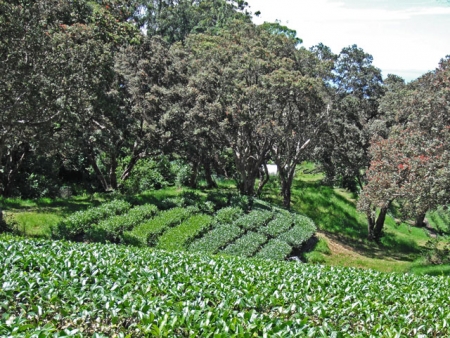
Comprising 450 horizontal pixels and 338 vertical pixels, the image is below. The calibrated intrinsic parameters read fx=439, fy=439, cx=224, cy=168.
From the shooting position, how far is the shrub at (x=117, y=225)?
16.7 meters

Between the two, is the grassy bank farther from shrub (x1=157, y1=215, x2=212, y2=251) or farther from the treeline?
shrub (x1=157, y1=215, x2=212, y2=251)

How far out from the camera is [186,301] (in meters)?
6.11

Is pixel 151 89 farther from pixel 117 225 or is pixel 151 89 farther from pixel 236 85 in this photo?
pixel 117 225

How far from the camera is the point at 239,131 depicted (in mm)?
24234

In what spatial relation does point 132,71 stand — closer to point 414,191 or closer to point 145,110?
point 145,110

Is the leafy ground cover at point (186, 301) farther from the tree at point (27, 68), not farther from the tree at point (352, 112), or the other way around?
the tree at point (352, 112)

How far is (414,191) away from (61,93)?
14.4 meters

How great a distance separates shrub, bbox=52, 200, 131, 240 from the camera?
54.2 ft

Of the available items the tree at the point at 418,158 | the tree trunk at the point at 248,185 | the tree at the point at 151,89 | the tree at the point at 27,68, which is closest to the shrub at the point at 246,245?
the tree trunk at the point at 248,185

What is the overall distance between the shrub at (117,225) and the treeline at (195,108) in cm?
370

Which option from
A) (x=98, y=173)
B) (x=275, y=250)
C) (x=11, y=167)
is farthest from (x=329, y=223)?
(x=11, y=167)

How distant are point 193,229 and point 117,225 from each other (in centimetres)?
338

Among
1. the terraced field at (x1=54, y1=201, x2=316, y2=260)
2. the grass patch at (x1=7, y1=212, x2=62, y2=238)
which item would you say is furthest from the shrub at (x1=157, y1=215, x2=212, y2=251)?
the grass patch at (x1=7, y1=212, x2=62, y2=238)

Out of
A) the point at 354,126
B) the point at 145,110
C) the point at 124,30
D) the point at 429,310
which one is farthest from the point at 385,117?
the point at 429,310
